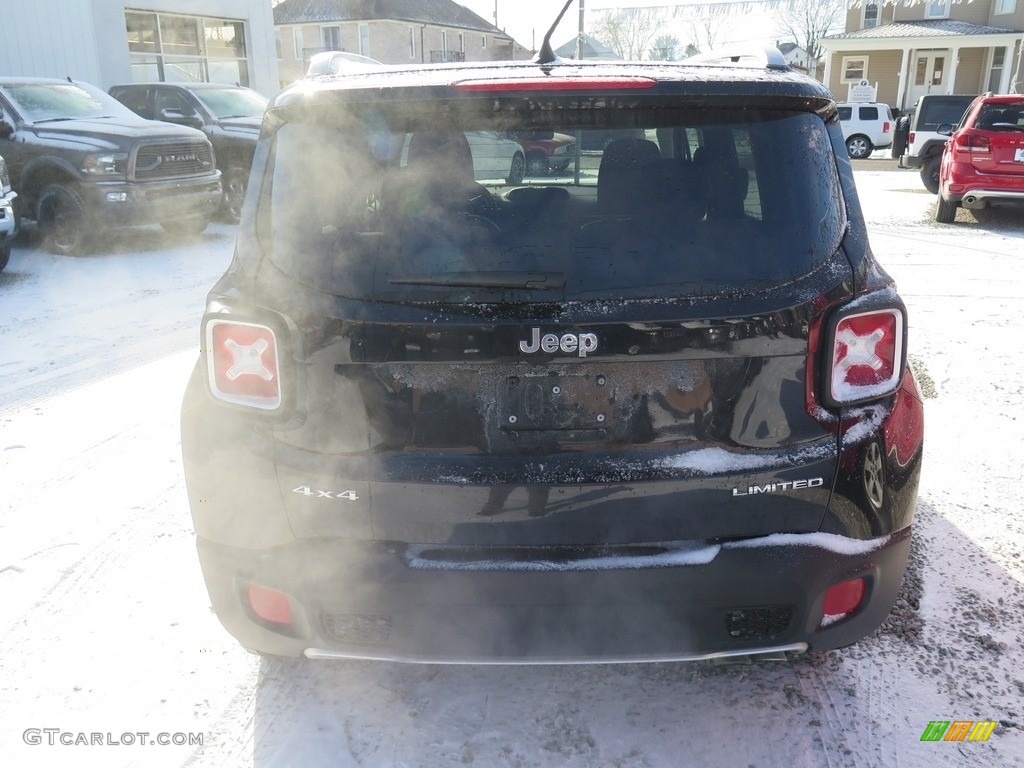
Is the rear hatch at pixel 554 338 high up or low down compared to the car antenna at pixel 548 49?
down

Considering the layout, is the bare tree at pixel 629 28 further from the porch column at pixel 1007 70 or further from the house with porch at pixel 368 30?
the porch column at pixel 1007 70

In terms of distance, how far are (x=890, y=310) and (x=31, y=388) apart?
547cm

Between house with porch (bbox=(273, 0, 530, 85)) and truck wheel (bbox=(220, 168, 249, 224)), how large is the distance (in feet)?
130

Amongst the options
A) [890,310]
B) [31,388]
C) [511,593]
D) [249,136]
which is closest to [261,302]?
[511,593]

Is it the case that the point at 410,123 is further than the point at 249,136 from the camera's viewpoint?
No

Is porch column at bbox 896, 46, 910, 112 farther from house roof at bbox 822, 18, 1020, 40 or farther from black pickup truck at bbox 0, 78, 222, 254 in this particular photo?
black pickup truck at bbox 0, 78, 222, 254

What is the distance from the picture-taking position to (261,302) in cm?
217

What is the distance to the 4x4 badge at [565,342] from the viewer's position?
6.64 ft

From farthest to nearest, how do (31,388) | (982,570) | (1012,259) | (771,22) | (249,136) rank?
1. (771,22)
2. (249,136)
3. (1012,259)
4. (31,388)
5. (982,570)

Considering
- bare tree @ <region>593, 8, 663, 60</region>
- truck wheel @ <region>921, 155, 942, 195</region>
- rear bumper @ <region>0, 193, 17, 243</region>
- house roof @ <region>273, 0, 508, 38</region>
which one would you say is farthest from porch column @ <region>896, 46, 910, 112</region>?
bare tree @ <region>593, 8, 663, 60</region>

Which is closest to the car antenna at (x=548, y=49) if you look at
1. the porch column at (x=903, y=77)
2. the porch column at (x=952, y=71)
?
the porch column at (x=903, y=77)

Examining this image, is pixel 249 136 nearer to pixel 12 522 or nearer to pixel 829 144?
pixel 12 522

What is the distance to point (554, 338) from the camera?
2029 mm

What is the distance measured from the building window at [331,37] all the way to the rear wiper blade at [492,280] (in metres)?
56.0
